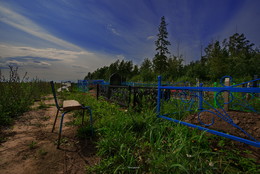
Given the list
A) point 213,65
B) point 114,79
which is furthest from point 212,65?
point 114,79

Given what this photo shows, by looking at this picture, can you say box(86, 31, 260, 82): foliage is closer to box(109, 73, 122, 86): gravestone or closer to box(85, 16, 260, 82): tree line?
box(85, 16, 260, 82): tree line

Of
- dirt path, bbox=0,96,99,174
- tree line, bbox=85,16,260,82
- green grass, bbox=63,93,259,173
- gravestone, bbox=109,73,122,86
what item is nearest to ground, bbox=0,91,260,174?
dirt path, bbox=0,96,99,174

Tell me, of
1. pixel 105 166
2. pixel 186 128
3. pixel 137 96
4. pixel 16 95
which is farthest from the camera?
pixel 16 95

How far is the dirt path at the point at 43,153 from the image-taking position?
1515 mm

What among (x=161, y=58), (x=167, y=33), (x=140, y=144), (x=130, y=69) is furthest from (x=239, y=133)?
(x=130, y=69)

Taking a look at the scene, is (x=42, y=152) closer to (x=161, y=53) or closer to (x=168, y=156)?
(x=168, y=156)

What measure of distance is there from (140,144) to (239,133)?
68.1 inches

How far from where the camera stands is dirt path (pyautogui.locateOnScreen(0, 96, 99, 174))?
1.51m

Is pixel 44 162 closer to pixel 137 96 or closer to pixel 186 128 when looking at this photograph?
pixel 186 128

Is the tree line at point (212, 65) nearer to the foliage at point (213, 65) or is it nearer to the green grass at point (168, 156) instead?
the foliage at point (213, 65)

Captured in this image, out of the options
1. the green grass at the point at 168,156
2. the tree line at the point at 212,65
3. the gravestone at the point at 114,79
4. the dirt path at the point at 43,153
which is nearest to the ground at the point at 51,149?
the dirt path at the point at 43,153

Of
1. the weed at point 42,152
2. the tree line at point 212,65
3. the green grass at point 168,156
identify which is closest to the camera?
the green grass at point 168,156

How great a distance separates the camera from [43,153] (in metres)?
1.77

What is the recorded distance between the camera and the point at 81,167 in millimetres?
1551
